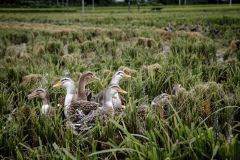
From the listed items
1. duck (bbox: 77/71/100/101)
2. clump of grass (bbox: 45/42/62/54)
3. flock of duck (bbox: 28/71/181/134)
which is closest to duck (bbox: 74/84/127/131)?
flock of duck (bbox: 28/71/181/134)

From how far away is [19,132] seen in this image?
2602 mm

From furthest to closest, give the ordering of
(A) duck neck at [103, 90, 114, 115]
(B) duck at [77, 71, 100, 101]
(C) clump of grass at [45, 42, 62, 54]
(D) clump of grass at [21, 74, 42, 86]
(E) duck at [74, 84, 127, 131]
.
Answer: (C) clump of grass at [45, 42, 62, 54] < (D) clump of grass at [21, 74, 42, 86] < (B) duck at [77, 71, 100, 101] < (A) duck neck at [103, 90, 114, 115] < (E) duck at [74, 84, 127, 131]

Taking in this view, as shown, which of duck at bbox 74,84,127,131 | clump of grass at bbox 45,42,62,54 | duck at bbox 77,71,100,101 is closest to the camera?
duck at bbox 74,84,127,131

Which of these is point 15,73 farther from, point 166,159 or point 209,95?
point 166,159

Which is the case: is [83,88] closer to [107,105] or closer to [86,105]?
[86,105]

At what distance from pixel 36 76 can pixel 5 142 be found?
203 cm

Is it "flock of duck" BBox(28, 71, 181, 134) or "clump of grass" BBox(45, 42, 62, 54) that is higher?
"clump of grass" BBox(45, 42, 62, 54)

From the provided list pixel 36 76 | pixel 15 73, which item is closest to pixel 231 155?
pixel 36 76

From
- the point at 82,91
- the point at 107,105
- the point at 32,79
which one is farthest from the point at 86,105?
the point at 32,79

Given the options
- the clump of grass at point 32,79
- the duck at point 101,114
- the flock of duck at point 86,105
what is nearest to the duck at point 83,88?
the flock of duck at point 86,105

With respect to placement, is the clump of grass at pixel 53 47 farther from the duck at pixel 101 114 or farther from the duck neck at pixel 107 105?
the duck neck at pixel 107 105

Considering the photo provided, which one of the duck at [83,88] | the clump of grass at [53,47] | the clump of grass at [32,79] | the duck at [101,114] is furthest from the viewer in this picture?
the clump of grass at [53,47]

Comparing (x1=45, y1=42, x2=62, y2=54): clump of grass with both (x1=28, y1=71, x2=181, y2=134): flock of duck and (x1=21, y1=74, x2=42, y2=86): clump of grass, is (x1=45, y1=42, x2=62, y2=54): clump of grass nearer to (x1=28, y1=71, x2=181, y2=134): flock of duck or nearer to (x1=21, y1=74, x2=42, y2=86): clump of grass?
(x1=21, y1=74, x2=42, y2=86): clump of grass

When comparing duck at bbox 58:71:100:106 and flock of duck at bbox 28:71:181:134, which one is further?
duck at bbox 58:71:100:106
